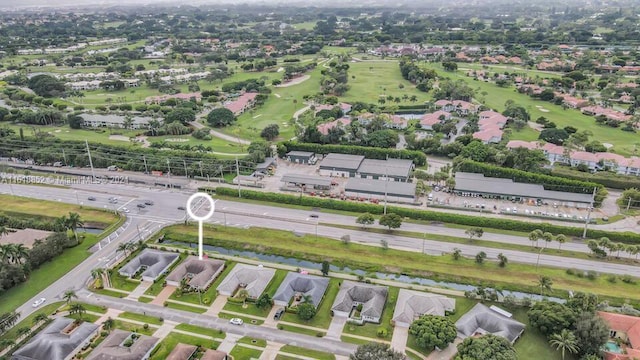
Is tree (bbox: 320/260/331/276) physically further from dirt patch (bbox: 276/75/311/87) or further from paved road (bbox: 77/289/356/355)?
dirt patch (bbox: 276/75/311/87)

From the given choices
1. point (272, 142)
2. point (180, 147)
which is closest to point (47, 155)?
point (180, 147)

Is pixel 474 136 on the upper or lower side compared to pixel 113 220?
upper

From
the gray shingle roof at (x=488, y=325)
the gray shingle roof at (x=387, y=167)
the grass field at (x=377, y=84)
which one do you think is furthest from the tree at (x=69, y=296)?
the grass field at (x=377, y=84)

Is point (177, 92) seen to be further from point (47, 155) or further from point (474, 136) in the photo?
point (474, 136)

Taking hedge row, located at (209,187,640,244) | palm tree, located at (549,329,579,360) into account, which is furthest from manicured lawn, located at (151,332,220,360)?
palm tree, located at (549,329,579,360)

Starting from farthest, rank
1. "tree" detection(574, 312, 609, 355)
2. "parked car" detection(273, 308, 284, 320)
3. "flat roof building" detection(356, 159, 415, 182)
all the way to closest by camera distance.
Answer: "flat roof building" detection(356, 159, 415, 182) < "parked car" detection(273, 308, 284, 320) < "tree" detection(574, 312, 609, 355)

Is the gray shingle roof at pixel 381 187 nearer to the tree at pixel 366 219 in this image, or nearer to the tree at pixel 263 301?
the tree at pixel 366 219
